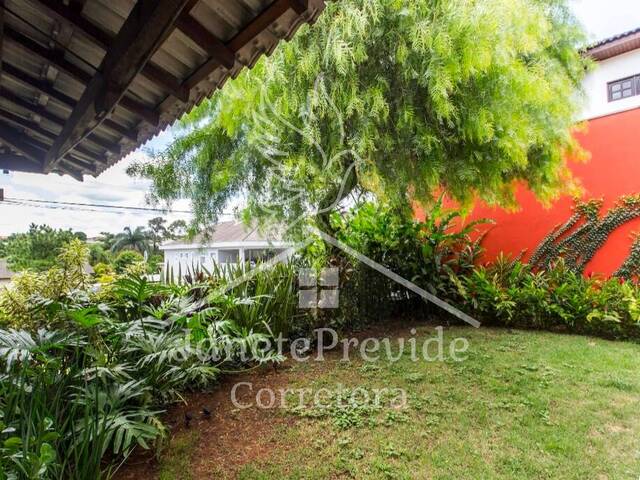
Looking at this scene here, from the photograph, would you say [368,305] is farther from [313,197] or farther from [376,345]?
[313,197]

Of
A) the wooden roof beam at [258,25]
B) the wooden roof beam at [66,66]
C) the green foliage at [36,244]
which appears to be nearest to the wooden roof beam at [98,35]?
the wooden roof beam at [258,25]

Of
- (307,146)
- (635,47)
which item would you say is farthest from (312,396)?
(635,47)

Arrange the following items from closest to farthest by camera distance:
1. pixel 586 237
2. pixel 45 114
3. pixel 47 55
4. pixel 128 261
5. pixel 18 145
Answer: pixel 47 55, pixel 45 114, pixel 18 145, pixel 128 261, pixel 586 237

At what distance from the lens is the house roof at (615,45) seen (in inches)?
219

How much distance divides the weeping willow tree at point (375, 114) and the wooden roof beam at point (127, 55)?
5.34 feet

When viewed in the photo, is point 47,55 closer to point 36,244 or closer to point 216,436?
point 216,436

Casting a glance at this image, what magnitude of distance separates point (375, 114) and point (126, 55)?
2.09 metres

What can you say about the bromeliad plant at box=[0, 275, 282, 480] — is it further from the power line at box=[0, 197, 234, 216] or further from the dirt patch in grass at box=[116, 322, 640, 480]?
the power line at box=[0, 197, 234, 216]

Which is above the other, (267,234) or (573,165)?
(573,165)

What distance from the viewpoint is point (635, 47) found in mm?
5691

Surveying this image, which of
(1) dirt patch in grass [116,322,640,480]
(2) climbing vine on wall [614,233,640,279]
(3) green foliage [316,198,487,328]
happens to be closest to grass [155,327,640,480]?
(1) dirt patch in grass [116,322,640,480]

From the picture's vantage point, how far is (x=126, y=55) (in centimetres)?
166

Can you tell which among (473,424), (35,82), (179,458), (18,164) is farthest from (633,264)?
(18,164)

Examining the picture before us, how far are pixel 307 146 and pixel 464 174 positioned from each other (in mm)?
1684
